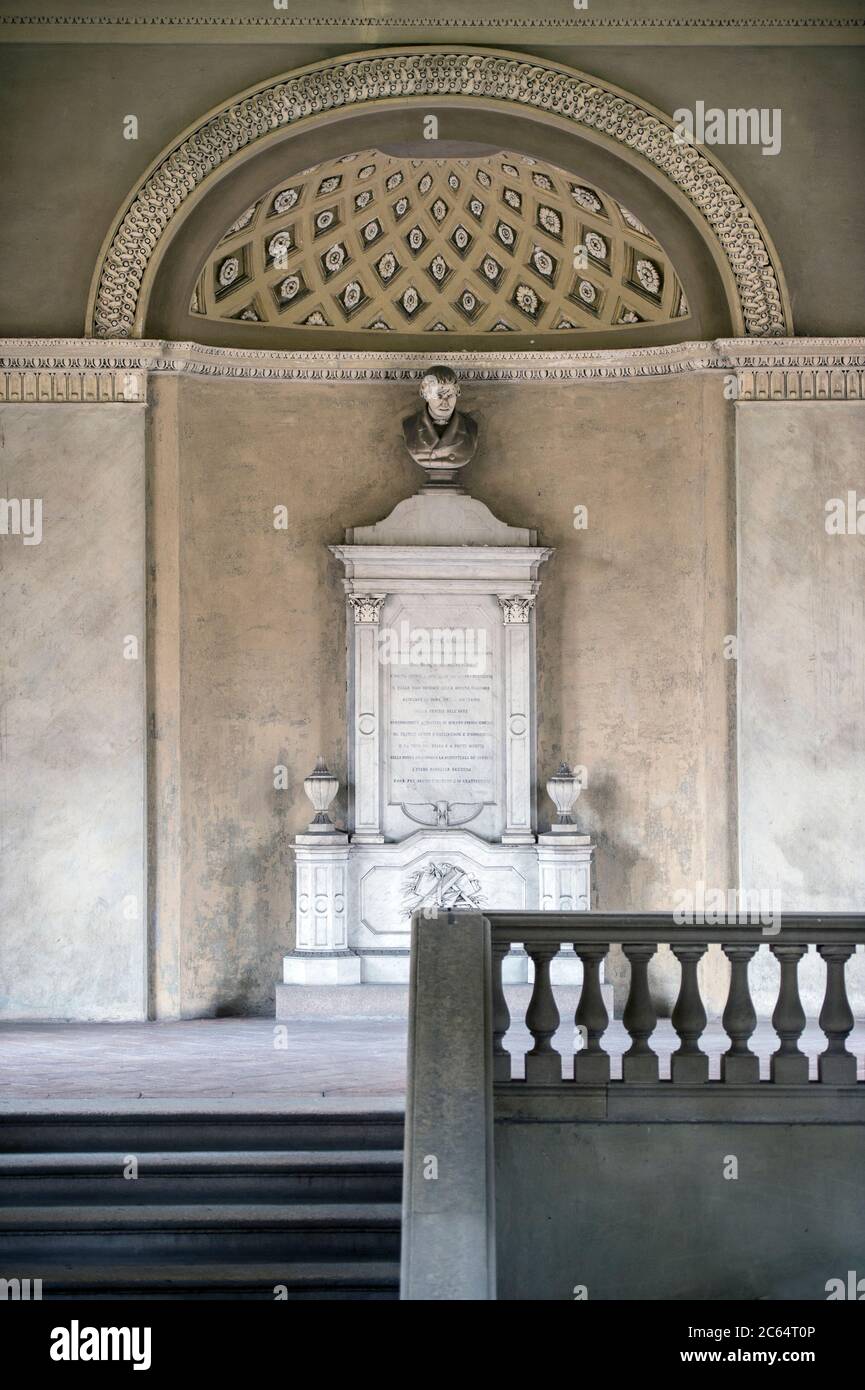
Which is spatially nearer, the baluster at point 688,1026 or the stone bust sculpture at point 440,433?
the baluster at point 688,1026

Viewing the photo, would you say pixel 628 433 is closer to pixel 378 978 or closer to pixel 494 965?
pixel 378 978

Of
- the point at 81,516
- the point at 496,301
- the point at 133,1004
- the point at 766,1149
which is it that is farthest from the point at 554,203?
the point at 766,1149

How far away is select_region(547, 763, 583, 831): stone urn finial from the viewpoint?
1012 centimetres

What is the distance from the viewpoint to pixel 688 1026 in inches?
238

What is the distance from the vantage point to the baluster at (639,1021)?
19.9 ft

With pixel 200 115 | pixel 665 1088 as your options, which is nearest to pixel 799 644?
pixel 665 1088

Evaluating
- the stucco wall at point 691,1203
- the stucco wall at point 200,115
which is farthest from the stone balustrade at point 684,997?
the stucco wall at point 200,115

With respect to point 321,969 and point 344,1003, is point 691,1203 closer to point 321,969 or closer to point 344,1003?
point 344,1003

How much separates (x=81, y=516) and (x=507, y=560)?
8.69ft

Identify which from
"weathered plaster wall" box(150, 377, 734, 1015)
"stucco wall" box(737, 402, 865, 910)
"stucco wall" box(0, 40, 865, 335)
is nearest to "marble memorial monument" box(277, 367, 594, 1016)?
"weathered plaster wall" box(150, 377, 734, 1015)

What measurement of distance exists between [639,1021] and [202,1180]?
6.02 ft

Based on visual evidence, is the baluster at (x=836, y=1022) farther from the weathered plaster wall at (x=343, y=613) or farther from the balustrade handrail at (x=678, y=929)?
the weathered plaster wall at (x=343, y=613)

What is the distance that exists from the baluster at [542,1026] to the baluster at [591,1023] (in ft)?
0.29
